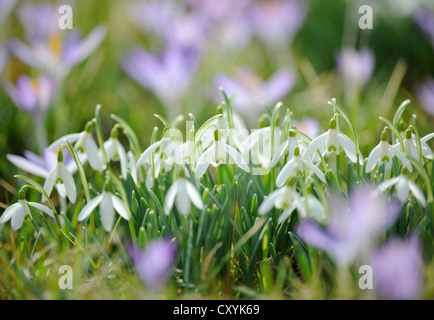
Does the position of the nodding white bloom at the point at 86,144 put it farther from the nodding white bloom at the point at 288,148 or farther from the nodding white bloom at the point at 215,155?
the nodding white bloom at the point at 288,148

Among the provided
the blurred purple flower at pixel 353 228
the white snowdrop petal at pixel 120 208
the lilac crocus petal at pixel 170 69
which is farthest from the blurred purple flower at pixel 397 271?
the lilac crocus petal at pixel 170 69

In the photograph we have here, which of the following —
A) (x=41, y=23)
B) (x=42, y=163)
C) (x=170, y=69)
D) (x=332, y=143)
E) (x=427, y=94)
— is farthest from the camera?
(x=41, y=23)

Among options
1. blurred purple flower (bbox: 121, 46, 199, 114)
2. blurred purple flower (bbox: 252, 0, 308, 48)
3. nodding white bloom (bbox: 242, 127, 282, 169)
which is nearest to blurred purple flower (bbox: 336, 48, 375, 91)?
blurred purple flower (bbox: 252, 0, 308, 48)

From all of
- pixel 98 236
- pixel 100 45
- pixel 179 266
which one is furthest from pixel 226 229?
pixel 100 45

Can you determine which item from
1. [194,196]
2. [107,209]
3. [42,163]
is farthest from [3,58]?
[194,196]

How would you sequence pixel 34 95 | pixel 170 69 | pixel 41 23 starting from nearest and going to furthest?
pixel 34 95 < pixel 170 69 < pixel 41 23

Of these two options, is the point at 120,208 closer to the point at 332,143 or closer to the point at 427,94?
the point at 332,143

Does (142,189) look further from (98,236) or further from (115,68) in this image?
(115,68)
